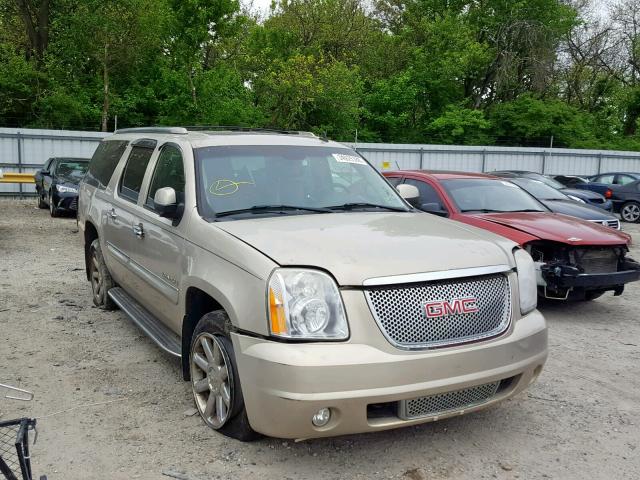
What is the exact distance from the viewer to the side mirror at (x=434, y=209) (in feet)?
24.0

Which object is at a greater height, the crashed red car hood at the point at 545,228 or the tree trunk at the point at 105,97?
the tree trunk at the point at 105,97

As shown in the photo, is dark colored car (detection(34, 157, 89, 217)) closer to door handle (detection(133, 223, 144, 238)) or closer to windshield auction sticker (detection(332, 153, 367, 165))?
door handle (detection(133, 223, 144, 238))

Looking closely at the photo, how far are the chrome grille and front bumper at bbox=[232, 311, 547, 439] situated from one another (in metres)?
0.03

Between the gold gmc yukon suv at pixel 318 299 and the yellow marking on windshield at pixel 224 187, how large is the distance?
1cm

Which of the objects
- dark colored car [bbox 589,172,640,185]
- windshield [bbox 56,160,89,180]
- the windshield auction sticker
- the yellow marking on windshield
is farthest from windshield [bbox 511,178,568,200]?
windshield [bbox 56,160,89,180]

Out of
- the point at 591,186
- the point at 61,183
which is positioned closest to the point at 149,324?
the point at 61,183

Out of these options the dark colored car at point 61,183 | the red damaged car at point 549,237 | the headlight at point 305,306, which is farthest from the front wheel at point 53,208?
the headlight at point 305,306

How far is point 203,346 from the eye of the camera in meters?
3.73

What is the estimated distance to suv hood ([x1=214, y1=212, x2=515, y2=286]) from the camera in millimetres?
3219

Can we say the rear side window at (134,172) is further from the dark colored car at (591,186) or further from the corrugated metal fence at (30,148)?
the corrugated metal fence at (30,148)

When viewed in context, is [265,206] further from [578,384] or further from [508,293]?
[578,384]

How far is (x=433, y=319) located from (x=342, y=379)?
59 centimetres

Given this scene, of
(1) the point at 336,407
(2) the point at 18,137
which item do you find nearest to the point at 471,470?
(1) the point at 336,407

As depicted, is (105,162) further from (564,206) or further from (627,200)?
(627,200)
